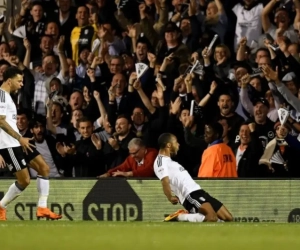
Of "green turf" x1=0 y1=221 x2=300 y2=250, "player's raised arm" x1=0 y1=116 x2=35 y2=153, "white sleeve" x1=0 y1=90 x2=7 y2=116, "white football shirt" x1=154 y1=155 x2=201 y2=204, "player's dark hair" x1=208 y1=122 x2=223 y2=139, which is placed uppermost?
"white sleeve" x1=0 y1=90 x2=7 y2=116

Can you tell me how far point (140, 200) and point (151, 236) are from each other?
340 centimetres

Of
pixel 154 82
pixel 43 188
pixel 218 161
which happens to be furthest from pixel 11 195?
pixel 154 82

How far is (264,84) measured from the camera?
569 inches

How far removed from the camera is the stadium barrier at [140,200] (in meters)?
12.7

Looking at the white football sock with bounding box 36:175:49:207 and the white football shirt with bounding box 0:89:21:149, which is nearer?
the white football shirt with bounding box 0:89:21:149

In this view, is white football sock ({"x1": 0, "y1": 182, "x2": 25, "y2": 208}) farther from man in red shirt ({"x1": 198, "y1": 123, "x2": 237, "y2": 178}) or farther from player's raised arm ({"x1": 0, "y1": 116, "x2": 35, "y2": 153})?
man in red shirt ({"x1": 198, "y1": 123, "x2": 237, "y2": 178})

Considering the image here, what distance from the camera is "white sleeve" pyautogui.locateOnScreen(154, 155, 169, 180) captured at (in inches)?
468

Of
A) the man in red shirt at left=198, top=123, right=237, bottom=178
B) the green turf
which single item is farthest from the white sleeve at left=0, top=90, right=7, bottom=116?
the man in red shirt at left=198, top=123, right=237, bottom=178

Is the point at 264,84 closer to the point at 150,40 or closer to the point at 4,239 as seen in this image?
the point at 150,40

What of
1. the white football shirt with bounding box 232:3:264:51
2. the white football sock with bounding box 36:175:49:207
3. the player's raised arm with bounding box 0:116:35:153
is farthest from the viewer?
the white football shirt with bounding box 232:3:264:51

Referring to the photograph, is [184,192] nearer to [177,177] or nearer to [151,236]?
[177,177]

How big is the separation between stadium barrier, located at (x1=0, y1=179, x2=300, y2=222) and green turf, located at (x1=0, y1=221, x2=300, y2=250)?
2854mm

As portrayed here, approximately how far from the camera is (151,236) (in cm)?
958

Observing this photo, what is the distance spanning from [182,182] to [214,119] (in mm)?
2269
